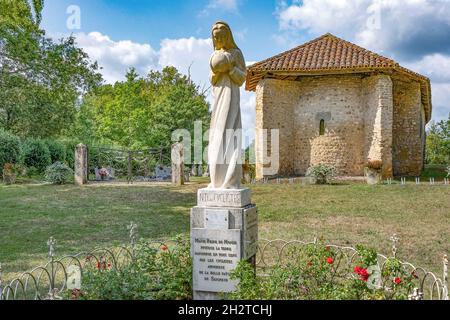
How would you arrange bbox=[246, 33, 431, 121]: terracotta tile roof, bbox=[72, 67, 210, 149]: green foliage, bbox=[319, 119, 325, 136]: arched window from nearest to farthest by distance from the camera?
bbox=[246, 33, 431, 121]: terracotta tile roof → bbox=[319, 119, 325, 136]: arched window → bbox=[72, 67, 210, 149]: green foliage

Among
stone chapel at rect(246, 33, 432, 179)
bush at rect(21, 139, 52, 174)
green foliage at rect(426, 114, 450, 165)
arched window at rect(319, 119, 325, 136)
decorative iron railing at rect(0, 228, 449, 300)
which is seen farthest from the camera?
green foliage at rect(426, 114, 450, 165)

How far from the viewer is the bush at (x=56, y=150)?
2743 centimetres

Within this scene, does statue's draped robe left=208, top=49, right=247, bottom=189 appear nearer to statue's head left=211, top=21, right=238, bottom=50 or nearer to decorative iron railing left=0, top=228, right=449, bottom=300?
statue's head left=211, top=21, right=238, bottom=50

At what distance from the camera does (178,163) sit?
20.1m

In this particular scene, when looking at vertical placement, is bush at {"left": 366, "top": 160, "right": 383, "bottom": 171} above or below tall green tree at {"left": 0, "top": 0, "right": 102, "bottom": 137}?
below

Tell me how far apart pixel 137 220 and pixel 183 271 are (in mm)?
5999

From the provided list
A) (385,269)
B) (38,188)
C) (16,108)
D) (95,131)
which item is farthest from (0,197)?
(95,131)

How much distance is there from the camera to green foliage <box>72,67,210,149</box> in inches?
1281

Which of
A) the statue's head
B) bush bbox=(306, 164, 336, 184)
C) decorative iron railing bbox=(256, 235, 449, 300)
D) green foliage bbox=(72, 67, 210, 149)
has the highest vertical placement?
green foliage bbox=(72, 67, 210, 149)

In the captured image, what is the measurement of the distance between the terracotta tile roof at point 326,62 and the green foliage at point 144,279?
15.1m

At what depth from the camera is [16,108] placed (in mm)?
25094

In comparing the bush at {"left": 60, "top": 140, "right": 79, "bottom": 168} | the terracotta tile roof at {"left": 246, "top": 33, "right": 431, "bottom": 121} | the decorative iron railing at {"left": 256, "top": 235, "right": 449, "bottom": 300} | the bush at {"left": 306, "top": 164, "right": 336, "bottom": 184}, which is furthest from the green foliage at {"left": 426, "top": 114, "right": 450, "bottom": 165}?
the decorative iron railing at {"left": 256, "top": 235, "right": 449, "bottom": 300}

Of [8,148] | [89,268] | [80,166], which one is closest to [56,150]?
[8,148]
